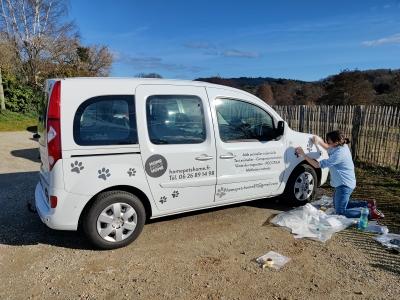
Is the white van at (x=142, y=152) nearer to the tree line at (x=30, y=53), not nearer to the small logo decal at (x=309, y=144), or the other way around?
the small logo decal at (x=309, y=144)

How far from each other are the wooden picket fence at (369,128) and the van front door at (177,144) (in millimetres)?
5698

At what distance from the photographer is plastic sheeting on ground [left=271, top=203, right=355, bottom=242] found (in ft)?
16.2

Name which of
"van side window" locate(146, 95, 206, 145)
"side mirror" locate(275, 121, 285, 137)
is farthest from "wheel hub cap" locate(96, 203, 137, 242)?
"side mirror" locate(275, 121, 285, 137)

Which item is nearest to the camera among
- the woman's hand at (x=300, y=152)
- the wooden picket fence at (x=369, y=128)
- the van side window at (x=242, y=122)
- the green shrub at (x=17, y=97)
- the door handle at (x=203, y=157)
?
the door handle at (x=203, y=157)

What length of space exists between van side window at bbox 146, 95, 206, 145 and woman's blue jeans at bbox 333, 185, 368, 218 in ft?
7.60

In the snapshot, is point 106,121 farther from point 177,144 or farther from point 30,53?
point 30,53

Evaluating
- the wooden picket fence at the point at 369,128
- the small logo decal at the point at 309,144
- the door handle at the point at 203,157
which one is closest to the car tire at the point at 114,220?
the door handle at the point at 203,157

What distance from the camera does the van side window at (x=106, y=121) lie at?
406 cm

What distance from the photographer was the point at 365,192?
23.2 ft

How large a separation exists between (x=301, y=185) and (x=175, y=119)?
2.50 meters

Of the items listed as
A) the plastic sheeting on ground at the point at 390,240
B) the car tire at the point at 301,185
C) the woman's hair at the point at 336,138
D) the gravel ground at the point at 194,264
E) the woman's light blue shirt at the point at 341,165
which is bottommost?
the gravel ground at the point at 194,264

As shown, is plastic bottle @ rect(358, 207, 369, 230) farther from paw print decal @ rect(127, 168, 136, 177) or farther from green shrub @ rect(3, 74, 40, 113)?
green shrub @ rect(3, 74, 40, 113)

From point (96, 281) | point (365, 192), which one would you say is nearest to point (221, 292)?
point (96, 281)

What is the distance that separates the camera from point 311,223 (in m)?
5.21
